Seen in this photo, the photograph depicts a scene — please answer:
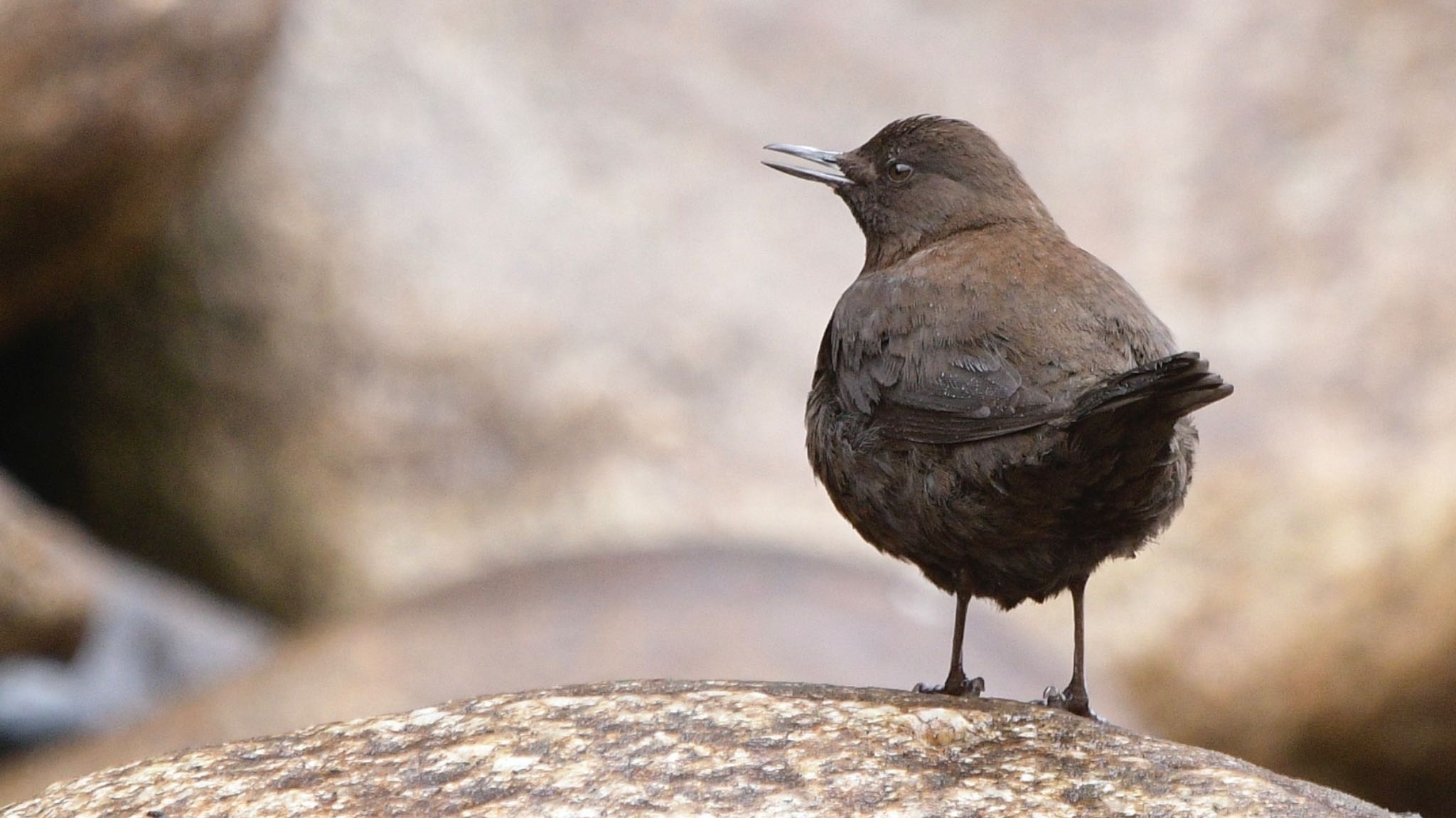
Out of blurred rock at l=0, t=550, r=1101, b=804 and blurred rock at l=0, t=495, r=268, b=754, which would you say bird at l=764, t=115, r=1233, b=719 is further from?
blurred rock at l=0, t=495, r=268, b=754

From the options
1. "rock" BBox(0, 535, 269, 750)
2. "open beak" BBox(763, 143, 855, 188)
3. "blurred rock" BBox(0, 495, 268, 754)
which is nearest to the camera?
"open beak" BBox(763, 143, 855, 188)

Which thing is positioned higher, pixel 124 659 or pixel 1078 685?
pixel 124 659

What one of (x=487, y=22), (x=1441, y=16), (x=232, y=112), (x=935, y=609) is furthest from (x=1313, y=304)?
(x=232, y=112)

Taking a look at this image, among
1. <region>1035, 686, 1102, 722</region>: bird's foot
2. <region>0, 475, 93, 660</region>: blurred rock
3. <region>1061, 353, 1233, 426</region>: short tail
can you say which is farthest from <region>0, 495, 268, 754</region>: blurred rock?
<region>1061, 353, 1233, 426</region>: short tail

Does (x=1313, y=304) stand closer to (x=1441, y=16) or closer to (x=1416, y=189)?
(x=1416, y=189)

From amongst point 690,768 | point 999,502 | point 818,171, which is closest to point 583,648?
point 818,171

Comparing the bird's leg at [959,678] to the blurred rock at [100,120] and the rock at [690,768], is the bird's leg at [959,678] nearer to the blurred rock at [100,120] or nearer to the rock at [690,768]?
the rock at [690,768]

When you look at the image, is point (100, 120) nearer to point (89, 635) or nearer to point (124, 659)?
point (89, 635)
